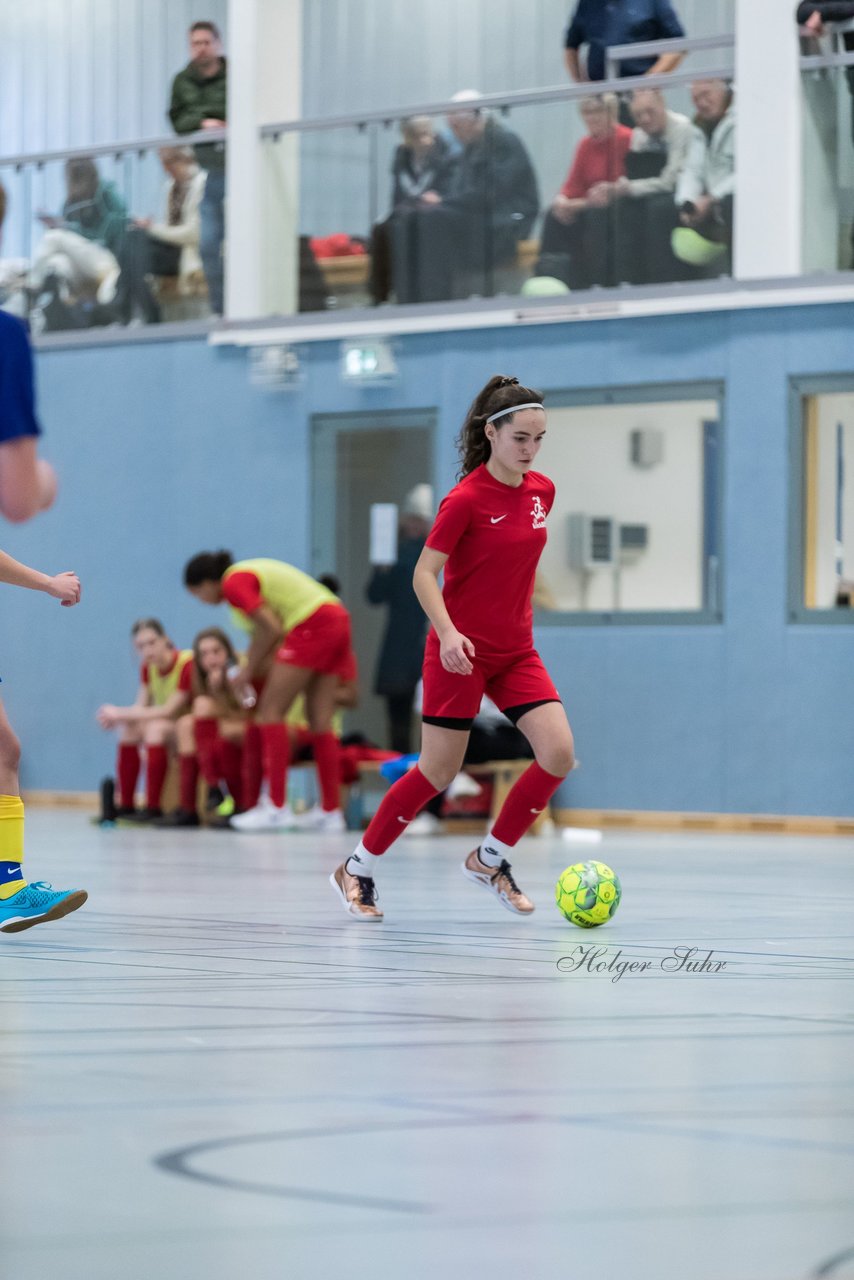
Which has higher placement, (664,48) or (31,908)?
(664,48)

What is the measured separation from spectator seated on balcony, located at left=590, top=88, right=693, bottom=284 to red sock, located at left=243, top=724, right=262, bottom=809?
4156 mm

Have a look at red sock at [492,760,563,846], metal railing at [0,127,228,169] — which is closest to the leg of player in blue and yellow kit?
red sock at [492,760,563,846]

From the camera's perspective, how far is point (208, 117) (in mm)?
17062

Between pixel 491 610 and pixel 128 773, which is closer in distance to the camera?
pixel 491 610

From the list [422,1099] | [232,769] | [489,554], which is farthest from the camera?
[232,769]

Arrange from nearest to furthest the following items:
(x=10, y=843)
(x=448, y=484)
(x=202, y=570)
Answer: (x=10, y=843)
(x=202, y=570)
(x=448, y=484)

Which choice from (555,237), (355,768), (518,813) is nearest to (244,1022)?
(518,813)

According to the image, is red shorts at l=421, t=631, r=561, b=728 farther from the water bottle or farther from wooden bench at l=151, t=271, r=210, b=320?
wooden bench at l=151, t=271, r=210, b=320

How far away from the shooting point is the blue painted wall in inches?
567

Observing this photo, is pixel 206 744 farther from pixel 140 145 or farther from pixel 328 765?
pixel 140 145

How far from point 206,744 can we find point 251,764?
0.41 metres

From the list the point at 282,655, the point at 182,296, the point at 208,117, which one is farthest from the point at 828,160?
the point at 182,296

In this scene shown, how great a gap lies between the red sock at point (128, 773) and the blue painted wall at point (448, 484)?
206cm

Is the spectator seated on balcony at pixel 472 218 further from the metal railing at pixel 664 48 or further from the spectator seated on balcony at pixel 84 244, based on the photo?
the spectator seated on balcony at pixel 84 244
